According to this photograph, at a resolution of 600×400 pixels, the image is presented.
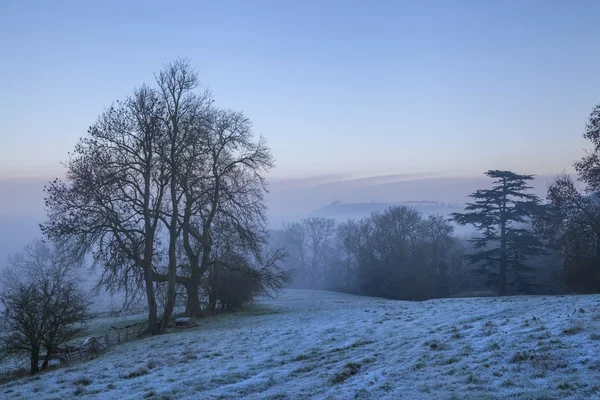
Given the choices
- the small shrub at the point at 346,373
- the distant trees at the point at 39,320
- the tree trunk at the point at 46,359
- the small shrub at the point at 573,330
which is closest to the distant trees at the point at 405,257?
the distant trees at the point at 39,320

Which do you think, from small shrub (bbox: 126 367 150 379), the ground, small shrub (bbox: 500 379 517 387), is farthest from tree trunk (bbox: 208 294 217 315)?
small shrub (bbox: 500 379 517 387)

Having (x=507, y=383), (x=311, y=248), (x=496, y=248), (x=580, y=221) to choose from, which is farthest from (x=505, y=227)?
(x=311, y=248)

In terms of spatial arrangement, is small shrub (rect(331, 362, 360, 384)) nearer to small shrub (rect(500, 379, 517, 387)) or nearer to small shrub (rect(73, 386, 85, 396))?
small shrub (rect(500, 379, 517, 387))

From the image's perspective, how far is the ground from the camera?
344 inches

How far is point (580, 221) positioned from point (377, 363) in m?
23.6

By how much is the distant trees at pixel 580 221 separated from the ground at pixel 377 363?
43.5 ft

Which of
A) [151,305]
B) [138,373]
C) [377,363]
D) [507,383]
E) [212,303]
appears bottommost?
[212,303]

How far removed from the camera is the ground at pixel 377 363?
873cm

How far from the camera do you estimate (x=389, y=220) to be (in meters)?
63.4

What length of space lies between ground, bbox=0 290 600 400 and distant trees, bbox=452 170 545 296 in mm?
23397

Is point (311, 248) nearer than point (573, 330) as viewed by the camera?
No

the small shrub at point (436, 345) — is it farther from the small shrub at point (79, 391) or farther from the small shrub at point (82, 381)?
the small shrub at point (82, 381)

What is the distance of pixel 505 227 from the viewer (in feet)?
138

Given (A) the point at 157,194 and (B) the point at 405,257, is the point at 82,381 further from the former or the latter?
(B) the point at 405,257
